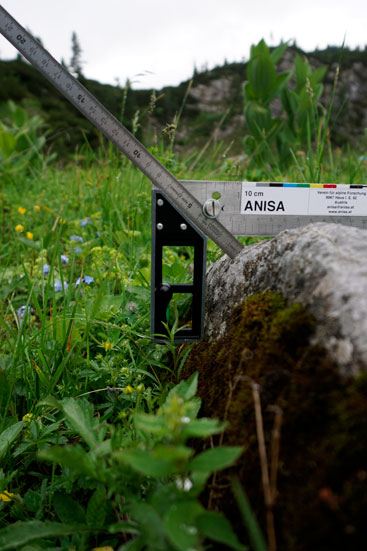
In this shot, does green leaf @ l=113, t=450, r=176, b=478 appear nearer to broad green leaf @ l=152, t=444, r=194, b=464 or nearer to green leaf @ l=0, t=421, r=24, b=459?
broad green leaf @ l=152, t=444, r=194, b=464

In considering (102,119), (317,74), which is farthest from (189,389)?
(317,74)

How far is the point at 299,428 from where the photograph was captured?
76cm

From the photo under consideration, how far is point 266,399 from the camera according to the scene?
0.85 metres

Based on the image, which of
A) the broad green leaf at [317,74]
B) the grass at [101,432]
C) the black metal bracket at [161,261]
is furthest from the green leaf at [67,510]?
the broad green leaf at [317,74]

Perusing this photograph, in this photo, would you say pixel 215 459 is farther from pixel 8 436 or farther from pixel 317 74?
pixel 317 74

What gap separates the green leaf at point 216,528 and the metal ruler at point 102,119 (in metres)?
0.90

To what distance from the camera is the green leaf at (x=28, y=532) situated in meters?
0.83

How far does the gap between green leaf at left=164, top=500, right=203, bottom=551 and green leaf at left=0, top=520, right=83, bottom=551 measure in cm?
32

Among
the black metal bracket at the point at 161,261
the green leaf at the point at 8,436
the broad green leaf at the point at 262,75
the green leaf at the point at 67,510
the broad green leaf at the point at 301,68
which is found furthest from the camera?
the broad green leaf at the point at 301,68

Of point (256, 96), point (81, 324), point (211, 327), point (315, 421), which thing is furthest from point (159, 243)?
point (256, 96)

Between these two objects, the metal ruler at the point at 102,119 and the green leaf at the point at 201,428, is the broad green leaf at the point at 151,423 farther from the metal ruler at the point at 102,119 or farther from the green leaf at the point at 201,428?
the metal ruler at the point at 102,119

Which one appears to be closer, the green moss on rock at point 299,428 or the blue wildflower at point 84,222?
the green moss on rock at point 299,428

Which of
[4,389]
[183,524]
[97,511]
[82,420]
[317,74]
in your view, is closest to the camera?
[183,524]

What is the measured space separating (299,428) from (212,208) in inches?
32.6
